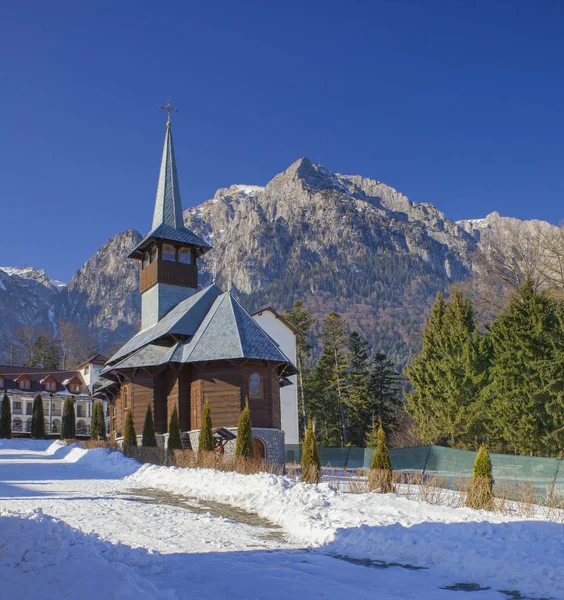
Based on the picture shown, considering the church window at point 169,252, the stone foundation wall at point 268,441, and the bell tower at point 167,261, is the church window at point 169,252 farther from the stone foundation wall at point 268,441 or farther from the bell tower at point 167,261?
the stone foundation wall at point 268,441

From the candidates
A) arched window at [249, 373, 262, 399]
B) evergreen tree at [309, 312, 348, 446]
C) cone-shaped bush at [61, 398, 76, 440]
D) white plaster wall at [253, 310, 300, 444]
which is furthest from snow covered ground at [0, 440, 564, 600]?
evergreen tree at [309, 312, 348, 446]

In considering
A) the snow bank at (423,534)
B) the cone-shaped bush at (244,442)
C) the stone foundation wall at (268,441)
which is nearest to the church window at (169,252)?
the stone foundation wall at (268,441)

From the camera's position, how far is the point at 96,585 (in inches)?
249

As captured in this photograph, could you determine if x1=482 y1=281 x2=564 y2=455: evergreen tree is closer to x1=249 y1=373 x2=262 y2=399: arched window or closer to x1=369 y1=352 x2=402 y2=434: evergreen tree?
x1=249 y1=373 x2=262 y2=399: arched window

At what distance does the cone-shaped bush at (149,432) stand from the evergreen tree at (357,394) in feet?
85.8

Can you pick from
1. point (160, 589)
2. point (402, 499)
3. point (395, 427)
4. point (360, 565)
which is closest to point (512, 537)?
point (360, 565)

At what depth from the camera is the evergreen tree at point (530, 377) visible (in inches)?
1039

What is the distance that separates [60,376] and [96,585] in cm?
6226

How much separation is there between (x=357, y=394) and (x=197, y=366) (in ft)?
82.6

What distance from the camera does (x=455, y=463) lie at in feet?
73.4

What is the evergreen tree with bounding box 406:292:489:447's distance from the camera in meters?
32.4

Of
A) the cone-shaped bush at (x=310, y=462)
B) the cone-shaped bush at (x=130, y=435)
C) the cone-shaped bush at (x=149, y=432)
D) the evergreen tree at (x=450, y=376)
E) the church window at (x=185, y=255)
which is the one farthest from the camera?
the church window at (x=185, y=255)

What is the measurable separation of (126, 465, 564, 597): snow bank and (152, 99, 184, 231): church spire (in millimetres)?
28614

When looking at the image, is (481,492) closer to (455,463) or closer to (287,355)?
(455,463)
